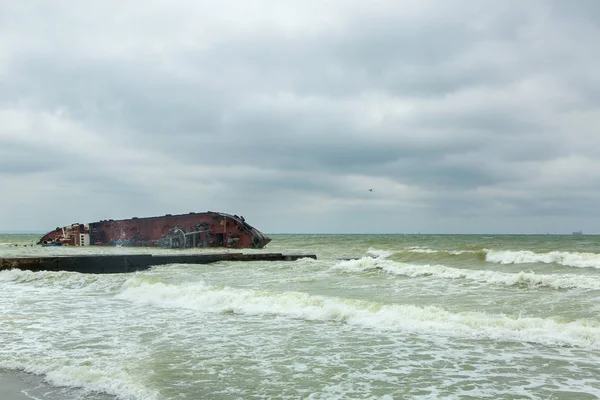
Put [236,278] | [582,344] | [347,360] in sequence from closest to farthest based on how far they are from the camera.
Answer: [347,360]
[582,344]
[236,278]

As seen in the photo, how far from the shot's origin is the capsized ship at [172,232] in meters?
44.3

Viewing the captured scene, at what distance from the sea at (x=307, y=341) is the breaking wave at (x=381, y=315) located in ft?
0.11

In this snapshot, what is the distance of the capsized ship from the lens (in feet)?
145

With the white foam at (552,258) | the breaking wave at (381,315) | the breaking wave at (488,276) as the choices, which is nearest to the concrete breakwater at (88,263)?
the breaking wave at (381,315)

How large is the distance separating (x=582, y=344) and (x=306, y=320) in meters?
5.14

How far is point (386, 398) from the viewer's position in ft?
18.2

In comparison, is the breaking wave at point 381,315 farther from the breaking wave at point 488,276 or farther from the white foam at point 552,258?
the white foam at point 552,258

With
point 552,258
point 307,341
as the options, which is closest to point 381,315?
point 307,341

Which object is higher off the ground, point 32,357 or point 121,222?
point 121,222

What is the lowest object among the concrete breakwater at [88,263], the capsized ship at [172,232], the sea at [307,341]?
the sea at [307,341]

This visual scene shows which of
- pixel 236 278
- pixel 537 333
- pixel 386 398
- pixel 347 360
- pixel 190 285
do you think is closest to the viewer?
pixel 386 398

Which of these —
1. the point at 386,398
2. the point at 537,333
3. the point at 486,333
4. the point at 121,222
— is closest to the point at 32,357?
the point at 386,398

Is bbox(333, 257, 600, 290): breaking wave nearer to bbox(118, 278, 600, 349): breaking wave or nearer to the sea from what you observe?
the sea

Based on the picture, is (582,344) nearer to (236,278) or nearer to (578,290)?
(578,290)
